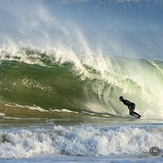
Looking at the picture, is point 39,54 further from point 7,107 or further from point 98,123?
point 98,123

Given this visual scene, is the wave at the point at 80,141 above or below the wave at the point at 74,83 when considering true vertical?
below

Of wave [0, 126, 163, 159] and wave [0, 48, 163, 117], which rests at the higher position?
wave [0, 48, 163, 117]

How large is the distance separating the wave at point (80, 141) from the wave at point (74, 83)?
495 cm

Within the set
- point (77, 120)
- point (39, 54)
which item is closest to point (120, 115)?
point (77, 120)

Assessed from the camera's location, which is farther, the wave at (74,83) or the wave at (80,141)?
the wave at (74,83)

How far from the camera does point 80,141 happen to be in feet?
30.3

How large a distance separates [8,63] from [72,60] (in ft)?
9.55

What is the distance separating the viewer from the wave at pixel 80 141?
348 inches

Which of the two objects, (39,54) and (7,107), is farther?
(39,54)

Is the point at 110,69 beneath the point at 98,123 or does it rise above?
above

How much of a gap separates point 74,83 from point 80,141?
786 cm

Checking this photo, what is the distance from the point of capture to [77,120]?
12.9m

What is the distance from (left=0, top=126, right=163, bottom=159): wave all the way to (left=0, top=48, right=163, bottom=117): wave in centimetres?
495

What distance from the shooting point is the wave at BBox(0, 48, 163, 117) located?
15227 millimetres
